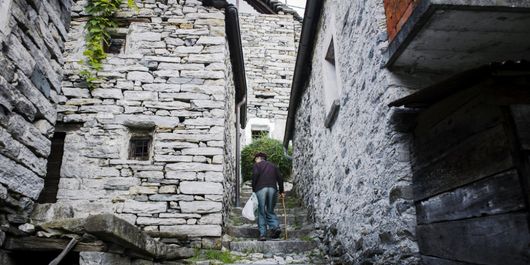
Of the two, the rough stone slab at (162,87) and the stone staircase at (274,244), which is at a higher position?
the rough stone slab at (162,87)

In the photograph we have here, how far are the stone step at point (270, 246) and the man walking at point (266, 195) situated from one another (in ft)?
0.85

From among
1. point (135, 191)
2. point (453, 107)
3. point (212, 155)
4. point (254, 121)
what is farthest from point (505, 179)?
point (254, 121)

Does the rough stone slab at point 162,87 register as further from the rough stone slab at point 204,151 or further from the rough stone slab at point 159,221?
the rough stone slab at point 159,221

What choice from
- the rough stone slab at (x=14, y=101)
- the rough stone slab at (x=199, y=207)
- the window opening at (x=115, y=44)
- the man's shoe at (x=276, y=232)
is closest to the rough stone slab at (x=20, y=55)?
the rough stone slab at (x=14, y=101)

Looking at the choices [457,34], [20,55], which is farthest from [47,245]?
[457,34]

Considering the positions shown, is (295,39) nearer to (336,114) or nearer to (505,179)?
(336,114)

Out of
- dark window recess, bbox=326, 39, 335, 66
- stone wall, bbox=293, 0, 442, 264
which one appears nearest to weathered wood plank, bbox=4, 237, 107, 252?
stone wall, bbox=293, 0, 442, 264

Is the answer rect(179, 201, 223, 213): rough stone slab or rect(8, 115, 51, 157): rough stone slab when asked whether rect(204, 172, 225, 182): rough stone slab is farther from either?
rect(8, 115, 51, 157): rough stone slab

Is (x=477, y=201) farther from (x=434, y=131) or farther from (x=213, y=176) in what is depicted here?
(x=213, y=176)

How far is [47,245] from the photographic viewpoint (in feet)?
7.70

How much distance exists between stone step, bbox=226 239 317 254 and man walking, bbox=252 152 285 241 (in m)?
0.26

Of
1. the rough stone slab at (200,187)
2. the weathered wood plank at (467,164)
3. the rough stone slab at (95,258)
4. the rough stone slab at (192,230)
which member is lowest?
the rough stone slab at (95,258)

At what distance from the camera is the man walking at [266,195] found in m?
5.11

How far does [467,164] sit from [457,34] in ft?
2.40
